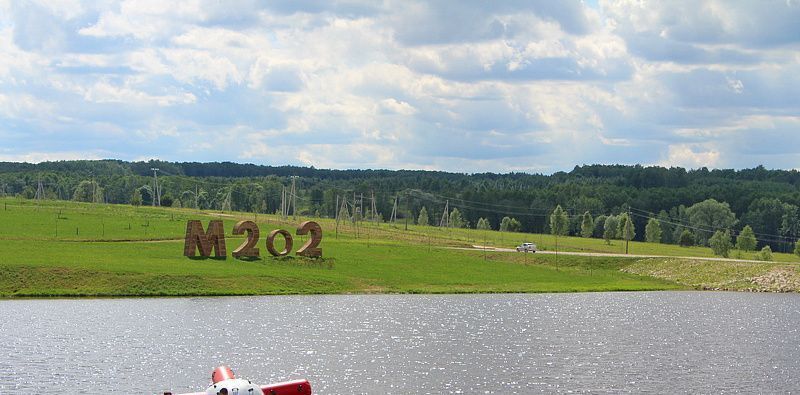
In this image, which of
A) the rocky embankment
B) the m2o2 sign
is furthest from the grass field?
the m2o2 sign

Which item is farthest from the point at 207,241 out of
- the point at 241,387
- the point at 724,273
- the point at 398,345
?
the point at 241,387

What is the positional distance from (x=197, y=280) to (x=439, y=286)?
87.5 feet

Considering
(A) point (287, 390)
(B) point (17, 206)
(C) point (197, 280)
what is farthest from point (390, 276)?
(B) point (17, 206)

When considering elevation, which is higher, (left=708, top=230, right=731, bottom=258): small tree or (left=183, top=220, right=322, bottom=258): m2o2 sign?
(left=708, top=230, right=731, bottom=258): small tree

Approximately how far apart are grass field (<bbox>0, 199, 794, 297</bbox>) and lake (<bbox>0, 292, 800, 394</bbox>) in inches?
254

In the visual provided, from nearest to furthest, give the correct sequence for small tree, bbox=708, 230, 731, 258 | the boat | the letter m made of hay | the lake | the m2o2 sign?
the boat < the lake < the letter m made of hay < the m2o2 sign < small tree, bbox=708, 230, 731, 258

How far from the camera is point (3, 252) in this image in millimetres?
110000

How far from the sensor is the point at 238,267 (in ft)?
373

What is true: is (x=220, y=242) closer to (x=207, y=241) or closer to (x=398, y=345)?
(x=207, y=241)

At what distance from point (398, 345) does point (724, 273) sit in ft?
245

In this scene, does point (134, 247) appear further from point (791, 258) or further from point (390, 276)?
point (791, 258)

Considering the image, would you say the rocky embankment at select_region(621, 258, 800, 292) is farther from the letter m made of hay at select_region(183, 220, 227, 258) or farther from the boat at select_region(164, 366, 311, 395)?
the boat at select_region(164, 366, 311, 395)

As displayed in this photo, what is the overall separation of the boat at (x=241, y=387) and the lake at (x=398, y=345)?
9682mm

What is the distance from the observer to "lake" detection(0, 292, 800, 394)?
179 ft
